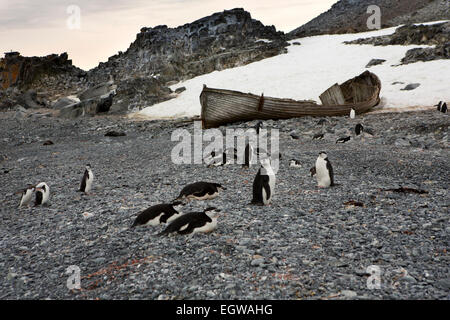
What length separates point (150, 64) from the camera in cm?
4575

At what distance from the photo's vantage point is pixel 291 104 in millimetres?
19750

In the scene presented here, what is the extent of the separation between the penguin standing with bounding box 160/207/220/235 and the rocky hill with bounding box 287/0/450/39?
44843 millimetres

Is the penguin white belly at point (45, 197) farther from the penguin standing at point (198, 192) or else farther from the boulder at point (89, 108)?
the boulder at point (89, 108)

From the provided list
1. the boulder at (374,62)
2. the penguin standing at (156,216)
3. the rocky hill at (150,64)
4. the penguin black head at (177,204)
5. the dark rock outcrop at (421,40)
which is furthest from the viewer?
the rocky hill at (150,64)

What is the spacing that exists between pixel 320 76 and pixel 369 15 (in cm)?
4500

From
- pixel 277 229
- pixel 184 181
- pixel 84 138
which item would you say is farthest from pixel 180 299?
pixel 84 138

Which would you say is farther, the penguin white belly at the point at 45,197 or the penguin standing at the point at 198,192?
the penguin white belly at the point at 45,197

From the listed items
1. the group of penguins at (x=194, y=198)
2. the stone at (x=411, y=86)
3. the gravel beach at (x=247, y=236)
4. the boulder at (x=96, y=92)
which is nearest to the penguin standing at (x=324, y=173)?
the group of penguins at (x=194, y=198)

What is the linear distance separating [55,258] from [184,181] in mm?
4553

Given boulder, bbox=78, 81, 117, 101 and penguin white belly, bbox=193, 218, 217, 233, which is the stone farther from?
boulder, bbox=78, 81, 117, 101

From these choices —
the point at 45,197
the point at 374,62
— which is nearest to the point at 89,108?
the point at 374,62

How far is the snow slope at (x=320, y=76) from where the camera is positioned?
21250 millimetres

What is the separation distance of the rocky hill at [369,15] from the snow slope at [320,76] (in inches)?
686

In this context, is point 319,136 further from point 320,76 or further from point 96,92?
point 96,92
